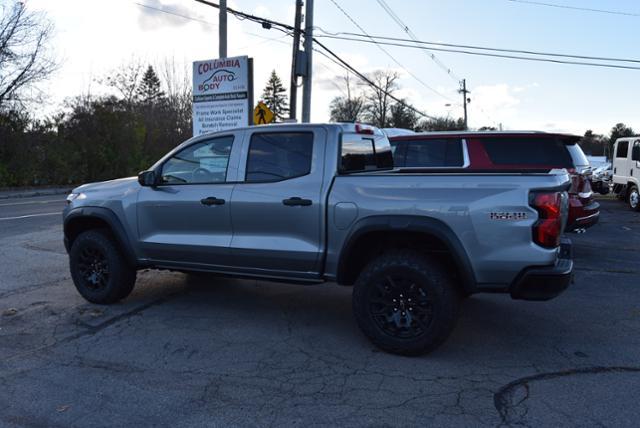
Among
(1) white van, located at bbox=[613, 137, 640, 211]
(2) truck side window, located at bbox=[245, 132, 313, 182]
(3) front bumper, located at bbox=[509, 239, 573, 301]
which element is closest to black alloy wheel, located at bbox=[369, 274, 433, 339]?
(3) front bumper, located at bbox=[509, 239, 573, 301]

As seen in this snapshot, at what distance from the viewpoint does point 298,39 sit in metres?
18.2

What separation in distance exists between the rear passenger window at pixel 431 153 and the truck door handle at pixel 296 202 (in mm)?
4922

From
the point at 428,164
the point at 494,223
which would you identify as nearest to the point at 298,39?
the point at 428,164

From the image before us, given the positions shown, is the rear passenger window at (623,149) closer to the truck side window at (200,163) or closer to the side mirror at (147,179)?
the truck side window at (200,163)

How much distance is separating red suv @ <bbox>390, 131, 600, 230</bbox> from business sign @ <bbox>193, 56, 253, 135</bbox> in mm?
4830

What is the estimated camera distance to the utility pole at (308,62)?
56.7 ft

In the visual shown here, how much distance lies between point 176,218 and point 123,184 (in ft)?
2.74

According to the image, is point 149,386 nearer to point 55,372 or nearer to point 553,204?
point 55,372

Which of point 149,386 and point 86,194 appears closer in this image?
point 149,386

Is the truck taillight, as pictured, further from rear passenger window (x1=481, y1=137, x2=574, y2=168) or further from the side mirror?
rear passenger window (x1=481, y1=137, x2=574, y2=168)

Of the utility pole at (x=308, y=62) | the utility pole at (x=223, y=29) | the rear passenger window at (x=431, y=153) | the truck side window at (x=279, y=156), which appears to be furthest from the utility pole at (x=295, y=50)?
the truck side window at (x=279, y=156)

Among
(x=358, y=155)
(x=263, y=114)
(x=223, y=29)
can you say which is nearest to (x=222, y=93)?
(x=263, y=114)

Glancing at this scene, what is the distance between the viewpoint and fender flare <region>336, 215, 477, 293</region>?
4.09 metres

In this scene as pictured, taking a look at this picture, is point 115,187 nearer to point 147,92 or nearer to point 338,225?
point 338,225
